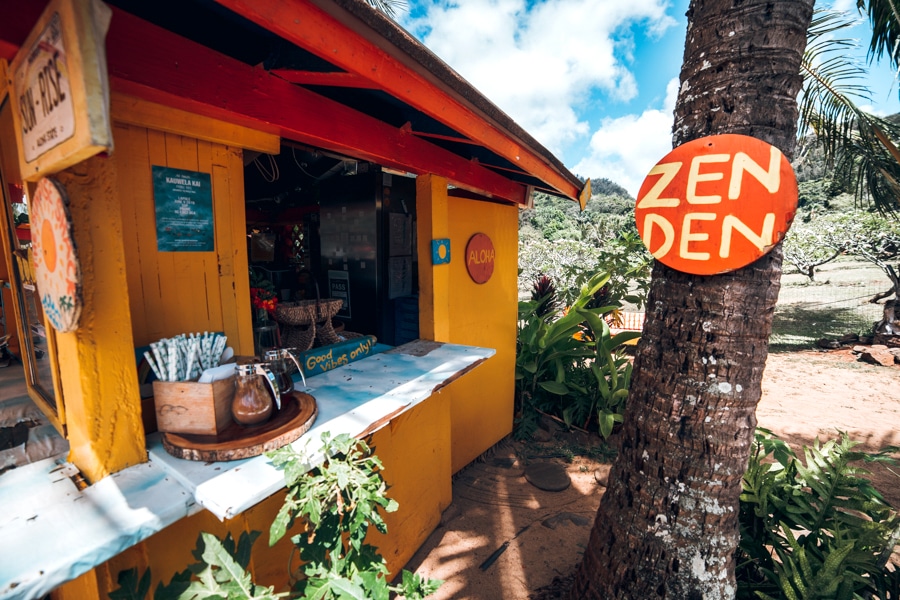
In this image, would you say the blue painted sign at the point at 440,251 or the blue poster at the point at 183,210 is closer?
the blue poster at the point at 183,210

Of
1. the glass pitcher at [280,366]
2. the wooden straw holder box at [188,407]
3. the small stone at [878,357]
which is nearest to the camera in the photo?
the wooden straw holder box at [188,407]

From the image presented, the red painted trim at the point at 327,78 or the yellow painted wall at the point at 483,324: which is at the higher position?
the red painted trim at the point at 327,78

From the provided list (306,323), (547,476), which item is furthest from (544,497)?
(306,323)

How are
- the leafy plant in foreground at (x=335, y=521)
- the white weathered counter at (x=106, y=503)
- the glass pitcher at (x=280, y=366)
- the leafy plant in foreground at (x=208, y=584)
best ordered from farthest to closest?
the glass pitcher at (x=280, y=366), the leafy plant in foreground at (x=335, y=521), the leafy plant in foreground at (x=208, y=584), the white weathered counter at (x=106, y=503)

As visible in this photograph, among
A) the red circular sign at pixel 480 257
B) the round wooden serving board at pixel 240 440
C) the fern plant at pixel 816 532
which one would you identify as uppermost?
the red circular sign at pixel 480 257

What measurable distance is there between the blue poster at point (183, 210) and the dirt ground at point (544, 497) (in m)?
→ 2.60

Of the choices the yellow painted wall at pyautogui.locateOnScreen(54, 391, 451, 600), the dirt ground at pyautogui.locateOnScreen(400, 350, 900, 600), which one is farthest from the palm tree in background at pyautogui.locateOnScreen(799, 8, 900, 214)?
the yellow painted wall at pyautogui.locateOnScreen(54, 391, 451, 600)

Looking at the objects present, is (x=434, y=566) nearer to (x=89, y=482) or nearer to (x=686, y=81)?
(x=89, y=482)

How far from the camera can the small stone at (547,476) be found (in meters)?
3.89

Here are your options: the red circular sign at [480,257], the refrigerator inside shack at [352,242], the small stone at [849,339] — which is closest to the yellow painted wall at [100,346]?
the refrigerator inside shack at [352,242]

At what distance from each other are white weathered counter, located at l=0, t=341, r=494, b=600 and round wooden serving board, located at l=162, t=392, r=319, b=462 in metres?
0.03

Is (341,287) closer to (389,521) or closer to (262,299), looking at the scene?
(262,299)

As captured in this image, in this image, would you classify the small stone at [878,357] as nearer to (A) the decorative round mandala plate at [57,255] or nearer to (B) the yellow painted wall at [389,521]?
(B) the yellow painted wall at [389,521]

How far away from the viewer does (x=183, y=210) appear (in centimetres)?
162
